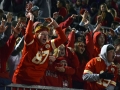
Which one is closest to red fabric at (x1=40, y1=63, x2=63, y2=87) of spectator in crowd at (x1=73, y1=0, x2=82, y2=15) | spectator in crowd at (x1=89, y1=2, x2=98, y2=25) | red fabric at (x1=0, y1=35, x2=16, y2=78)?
red fabric at (x1=0, y1=35, x2=16, y2=78)

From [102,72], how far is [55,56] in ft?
4.13

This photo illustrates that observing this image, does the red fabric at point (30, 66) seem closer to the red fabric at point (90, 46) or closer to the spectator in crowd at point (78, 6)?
the red fabric at point (90, 46)

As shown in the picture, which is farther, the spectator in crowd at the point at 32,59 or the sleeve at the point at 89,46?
the sleeve at the point at 89,46

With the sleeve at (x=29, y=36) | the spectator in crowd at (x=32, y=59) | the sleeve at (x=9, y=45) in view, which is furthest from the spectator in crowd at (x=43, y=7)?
the sleeve at (x=9, y=45)

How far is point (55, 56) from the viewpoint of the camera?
12.4 metres

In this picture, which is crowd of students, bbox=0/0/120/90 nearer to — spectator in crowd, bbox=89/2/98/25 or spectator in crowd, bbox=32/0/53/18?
spectator in crowd, bbox=32/0/53/18

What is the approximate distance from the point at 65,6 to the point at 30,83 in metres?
7.05

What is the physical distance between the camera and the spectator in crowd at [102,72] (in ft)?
37.9

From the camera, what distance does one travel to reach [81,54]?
1305cm

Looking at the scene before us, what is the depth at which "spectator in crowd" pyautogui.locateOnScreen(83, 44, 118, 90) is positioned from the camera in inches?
454

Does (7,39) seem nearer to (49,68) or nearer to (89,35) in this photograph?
(49,68)

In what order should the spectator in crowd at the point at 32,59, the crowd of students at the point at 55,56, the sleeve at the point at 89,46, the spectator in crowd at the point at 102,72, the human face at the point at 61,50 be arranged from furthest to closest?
the sleeve at the point at 89,46 < the human face at the point at 61,50 < the spectator in crowd at the point at 102,72 < the spectator in crowd at the point at 32,59 < the crowd of students at the point at 55,56

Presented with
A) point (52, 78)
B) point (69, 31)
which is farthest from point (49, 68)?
point (69, 31)

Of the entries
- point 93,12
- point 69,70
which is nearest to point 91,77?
point 69,70
